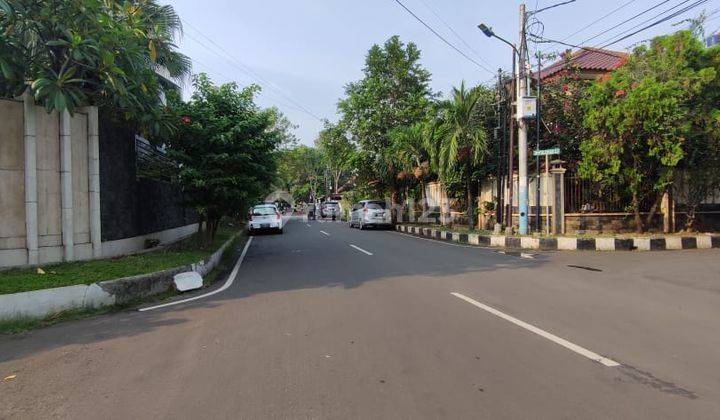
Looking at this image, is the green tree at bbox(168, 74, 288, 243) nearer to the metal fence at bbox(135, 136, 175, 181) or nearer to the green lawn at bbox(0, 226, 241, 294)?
the metal fence at bbox(135, 136, 175, 181)

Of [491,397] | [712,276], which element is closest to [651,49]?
[712,276]

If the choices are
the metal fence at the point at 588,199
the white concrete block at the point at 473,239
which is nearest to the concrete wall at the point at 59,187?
the white concrete block at the point at 473,239

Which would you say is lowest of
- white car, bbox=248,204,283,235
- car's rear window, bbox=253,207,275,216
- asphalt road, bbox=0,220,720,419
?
asphalt road, bbox=0,220,720,419

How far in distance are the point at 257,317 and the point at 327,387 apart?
2.50 meters

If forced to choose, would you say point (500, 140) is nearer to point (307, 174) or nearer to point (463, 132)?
point (463, 132)

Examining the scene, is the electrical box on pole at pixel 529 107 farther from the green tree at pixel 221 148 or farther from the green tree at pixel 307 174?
the green tree at pixel 307 174

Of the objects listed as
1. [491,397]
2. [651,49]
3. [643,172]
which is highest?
[651,49]

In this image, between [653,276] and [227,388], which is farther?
[653,276]

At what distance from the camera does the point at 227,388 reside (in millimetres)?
3713

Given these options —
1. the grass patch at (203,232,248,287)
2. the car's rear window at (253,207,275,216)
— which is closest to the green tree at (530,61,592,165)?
the grass patch at (203,232,248,287)

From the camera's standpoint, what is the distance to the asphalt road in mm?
3404

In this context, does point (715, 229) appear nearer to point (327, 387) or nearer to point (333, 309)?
point (333, 309)

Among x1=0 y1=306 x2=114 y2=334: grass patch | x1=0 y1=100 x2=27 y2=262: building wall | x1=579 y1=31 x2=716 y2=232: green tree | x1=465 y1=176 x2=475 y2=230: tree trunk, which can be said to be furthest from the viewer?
x1=465 y1=176 x2=475 y2=230: tree trunk

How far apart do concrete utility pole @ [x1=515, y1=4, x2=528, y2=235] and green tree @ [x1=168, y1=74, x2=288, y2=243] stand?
26.3 ft
